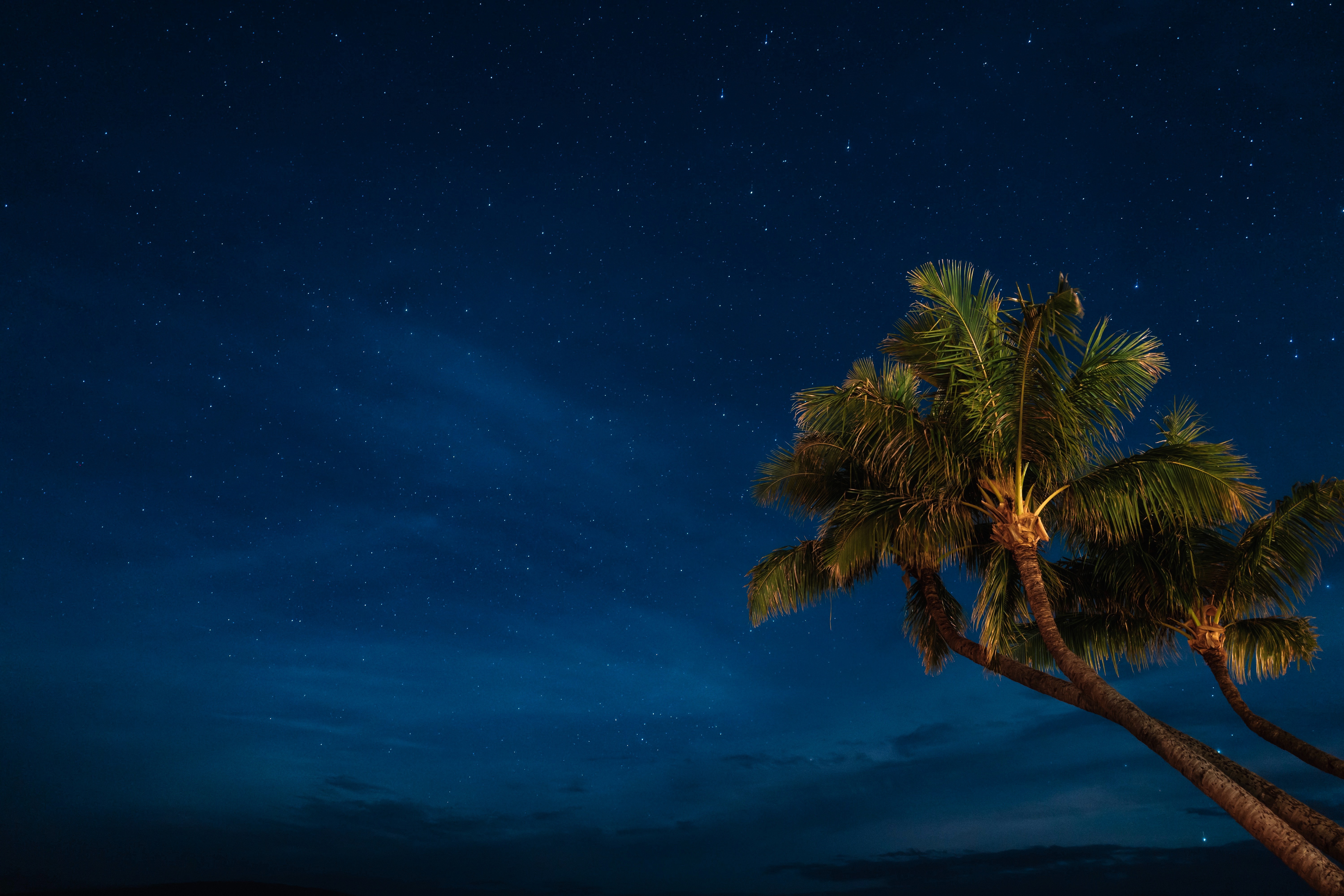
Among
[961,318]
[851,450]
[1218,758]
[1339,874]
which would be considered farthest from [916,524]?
[1339,874]

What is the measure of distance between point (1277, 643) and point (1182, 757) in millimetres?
6799

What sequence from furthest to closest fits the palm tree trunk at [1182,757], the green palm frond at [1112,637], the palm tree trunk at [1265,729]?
the green palm frond at [1112,637] → the palm tree trunk at [1265,729] → the palm tree trunk at [1182,757]

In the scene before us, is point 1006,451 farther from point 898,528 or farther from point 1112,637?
point 1112,637

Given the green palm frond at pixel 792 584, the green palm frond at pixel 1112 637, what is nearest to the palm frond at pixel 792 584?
the green palm frond at pixel 792 584

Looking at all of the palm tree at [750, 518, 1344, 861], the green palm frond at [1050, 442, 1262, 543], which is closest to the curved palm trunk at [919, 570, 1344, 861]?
the palm tree at [750, 518, 1344, 861]

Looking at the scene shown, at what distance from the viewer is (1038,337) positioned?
407 inches

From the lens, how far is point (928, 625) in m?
13.9

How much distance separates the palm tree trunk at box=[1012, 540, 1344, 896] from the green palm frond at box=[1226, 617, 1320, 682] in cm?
474

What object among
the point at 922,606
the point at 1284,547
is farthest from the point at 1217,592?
the point at 922,606

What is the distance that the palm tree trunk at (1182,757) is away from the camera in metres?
6.10

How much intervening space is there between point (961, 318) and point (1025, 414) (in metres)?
1.58

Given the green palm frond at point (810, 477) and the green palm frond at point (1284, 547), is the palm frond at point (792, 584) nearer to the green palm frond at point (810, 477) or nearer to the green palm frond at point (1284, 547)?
the green palm frond at point (810, 477)

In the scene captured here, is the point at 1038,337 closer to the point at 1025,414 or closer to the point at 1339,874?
the point at 1025,414

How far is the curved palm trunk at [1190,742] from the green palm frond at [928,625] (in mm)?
1159
